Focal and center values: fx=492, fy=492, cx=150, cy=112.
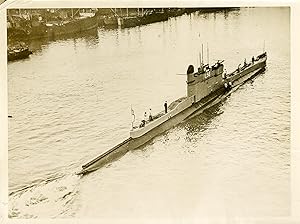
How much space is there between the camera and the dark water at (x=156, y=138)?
40.9 inches

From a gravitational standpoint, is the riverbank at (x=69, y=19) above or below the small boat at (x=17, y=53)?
above

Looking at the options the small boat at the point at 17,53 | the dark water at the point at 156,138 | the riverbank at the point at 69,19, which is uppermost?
the riverbank at the point at 69,19

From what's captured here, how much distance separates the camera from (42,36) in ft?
3.51

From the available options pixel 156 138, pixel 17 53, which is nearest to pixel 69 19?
pixel 17 53

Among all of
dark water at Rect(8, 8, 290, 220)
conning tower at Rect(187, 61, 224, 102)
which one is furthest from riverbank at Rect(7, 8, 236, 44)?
conning tower at Rect(187, 61, 224, 102)

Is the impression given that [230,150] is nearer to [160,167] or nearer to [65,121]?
[160,167]

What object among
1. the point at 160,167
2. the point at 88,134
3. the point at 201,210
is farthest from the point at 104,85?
the point at 201,210

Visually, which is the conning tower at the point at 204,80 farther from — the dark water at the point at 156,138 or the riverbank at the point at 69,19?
the riverbank at the point at 69,19

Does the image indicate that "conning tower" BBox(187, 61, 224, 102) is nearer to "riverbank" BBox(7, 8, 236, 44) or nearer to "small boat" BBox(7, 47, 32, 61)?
"riverbank" BBox(7, 8, 236, 44)

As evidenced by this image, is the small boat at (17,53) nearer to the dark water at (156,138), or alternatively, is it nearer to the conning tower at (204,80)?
the dark water at (156,138)

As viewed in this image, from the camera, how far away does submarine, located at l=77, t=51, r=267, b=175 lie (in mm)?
1051

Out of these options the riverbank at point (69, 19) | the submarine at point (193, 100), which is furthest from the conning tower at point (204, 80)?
the riverbank at point (69, 19)

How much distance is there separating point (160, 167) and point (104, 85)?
21cm

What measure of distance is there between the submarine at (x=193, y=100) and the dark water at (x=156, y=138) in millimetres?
14
